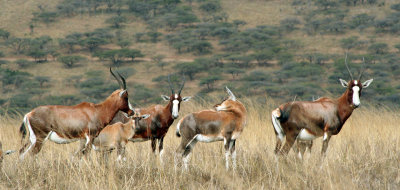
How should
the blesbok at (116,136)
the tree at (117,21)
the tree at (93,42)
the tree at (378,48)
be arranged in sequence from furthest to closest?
the tree at (117,21) → the tree at (93,42) → the tree at (378,48) → the blesbok at (116,136)

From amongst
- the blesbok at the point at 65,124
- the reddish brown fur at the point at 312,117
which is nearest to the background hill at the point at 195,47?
the reddish brown fur at the point at 312,117

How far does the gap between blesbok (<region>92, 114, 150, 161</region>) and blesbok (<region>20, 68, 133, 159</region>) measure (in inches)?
18.6

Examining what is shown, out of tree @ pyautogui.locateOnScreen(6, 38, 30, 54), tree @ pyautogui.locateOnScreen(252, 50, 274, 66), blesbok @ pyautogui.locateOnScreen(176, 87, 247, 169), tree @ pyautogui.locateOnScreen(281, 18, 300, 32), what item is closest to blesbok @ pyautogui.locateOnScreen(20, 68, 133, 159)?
blesbok @ pyautogui.locateOnScreen(176, 87, 247, 169)

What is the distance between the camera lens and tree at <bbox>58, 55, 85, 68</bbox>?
48125 mm

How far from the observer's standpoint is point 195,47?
55.2 m

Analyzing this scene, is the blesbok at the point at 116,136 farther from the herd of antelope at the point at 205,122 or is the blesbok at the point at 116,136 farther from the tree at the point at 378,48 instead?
the tree at the point at 378,48

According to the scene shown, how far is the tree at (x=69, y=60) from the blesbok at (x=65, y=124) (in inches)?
1676

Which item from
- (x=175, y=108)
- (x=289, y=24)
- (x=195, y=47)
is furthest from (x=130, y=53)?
(x=175, y=108)

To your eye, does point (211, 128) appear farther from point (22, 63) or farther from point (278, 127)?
point (22, 63)

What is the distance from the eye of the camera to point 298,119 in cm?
657

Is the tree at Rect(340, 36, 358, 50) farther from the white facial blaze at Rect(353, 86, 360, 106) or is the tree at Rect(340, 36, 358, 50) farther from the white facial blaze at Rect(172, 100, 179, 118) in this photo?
the white facial blaze at Rect(172, 100, 179, 118)

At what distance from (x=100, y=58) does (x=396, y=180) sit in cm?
4645

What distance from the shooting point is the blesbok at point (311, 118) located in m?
6.59

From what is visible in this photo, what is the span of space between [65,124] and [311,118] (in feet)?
9.71
